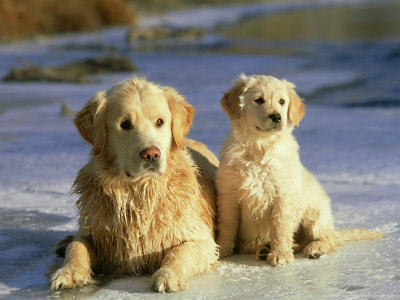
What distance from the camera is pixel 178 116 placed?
4188 mm

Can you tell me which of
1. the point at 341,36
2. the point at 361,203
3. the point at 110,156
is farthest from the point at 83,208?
the point at 341,36

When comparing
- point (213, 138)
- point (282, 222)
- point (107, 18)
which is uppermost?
point (107, 18)

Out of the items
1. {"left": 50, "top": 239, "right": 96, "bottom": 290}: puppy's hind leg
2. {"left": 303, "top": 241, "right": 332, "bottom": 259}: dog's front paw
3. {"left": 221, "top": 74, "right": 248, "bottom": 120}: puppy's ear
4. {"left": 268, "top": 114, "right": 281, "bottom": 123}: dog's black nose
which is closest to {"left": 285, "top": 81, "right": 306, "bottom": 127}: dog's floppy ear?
{"left": 268, "top": 114, "right": 281, "bottom": 123}: dog's black nose

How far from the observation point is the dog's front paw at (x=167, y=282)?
12.3 ft

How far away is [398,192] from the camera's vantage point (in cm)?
570

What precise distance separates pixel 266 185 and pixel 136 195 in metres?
0.83

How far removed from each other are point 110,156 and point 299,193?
1251 millimetres

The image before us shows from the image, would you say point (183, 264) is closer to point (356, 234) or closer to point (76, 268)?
point (76, 268)

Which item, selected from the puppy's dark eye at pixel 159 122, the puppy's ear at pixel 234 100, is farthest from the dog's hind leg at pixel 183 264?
the puppy's ear at pixel 234 100

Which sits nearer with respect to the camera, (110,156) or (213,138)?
(110,156)

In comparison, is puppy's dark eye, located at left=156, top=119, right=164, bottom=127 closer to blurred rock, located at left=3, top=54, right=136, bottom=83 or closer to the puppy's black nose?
the puppy's black nose

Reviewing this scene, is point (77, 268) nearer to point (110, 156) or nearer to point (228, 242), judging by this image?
point (110, 156)

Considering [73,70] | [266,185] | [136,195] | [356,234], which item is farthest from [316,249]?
[73,70]

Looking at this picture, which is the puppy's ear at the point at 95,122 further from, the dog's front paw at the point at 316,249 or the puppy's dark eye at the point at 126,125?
the dog's front paw at the point at 316,249
